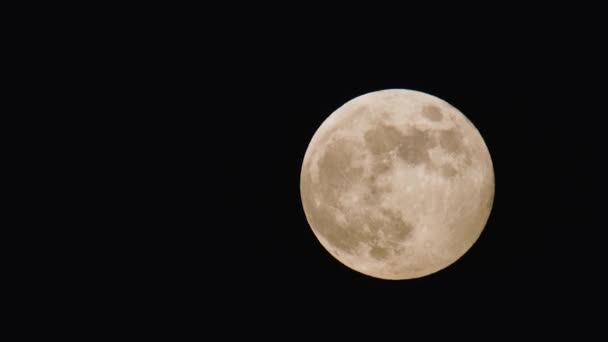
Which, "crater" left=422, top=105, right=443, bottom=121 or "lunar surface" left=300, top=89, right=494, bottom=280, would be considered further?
"crater" left=422, top=105, right=443, bottom=121

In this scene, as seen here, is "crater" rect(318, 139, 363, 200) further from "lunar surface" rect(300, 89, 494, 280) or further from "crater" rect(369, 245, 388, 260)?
"crater" rect(369, 245, 388, 260)

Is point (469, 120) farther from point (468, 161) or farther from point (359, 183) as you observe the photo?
point (359, 183)

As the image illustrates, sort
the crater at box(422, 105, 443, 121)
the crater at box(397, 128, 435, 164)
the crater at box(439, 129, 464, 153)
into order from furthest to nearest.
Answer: the crater at box(422, 105, 443, 121) → the crater at box(439, 129, 464, 153) → the crater at box(397, 128, 435, 164)

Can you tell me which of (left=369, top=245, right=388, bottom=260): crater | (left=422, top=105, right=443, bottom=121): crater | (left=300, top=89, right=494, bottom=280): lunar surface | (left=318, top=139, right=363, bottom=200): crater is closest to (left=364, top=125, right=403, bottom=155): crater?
(left=300, top=89, right=494, bottom=280): lunar surface

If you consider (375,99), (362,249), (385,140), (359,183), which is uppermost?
(375,99)

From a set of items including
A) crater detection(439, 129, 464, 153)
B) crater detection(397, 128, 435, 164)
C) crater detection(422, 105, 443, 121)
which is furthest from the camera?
crater detection(422, 105, 443, 121)

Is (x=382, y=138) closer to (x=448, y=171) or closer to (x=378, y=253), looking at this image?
(x=448, y=171)

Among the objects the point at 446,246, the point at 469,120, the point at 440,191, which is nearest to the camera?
the point at 440,191

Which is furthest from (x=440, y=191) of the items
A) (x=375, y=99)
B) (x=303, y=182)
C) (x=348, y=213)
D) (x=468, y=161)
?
(x=303, y=182)

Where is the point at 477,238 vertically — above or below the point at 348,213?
above
